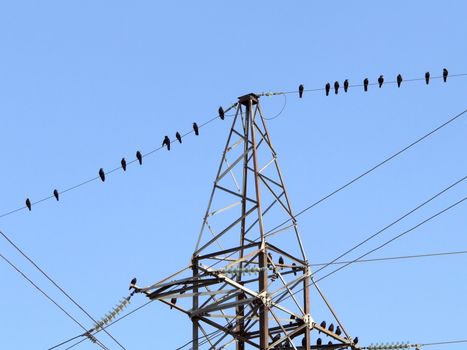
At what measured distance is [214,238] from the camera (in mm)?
53750

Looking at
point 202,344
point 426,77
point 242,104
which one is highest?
point 426,77

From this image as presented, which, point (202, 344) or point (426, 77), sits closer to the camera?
point (202, 344)

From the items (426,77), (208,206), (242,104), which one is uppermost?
(426,77)

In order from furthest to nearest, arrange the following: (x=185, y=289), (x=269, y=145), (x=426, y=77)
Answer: (x=426, y=77) → (x=269, y=145) → (x=185, y=289)

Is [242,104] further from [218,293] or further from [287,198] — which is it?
[218,293]

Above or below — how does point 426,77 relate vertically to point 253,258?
above

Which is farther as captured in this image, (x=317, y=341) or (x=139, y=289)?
(x=317, y=341)

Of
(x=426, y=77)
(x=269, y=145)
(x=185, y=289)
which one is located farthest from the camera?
(x=426, y=77)

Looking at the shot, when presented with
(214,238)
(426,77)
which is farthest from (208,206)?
(426,77)

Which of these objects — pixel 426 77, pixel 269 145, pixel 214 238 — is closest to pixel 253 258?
pixel 214 238

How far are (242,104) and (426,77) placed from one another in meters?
10.2

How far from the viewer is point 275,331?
54156 millimetres

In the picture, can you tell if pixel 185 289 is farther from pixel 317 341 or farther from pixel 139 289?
pixel 317 341

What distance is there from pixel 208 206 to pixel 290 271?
3675mm
